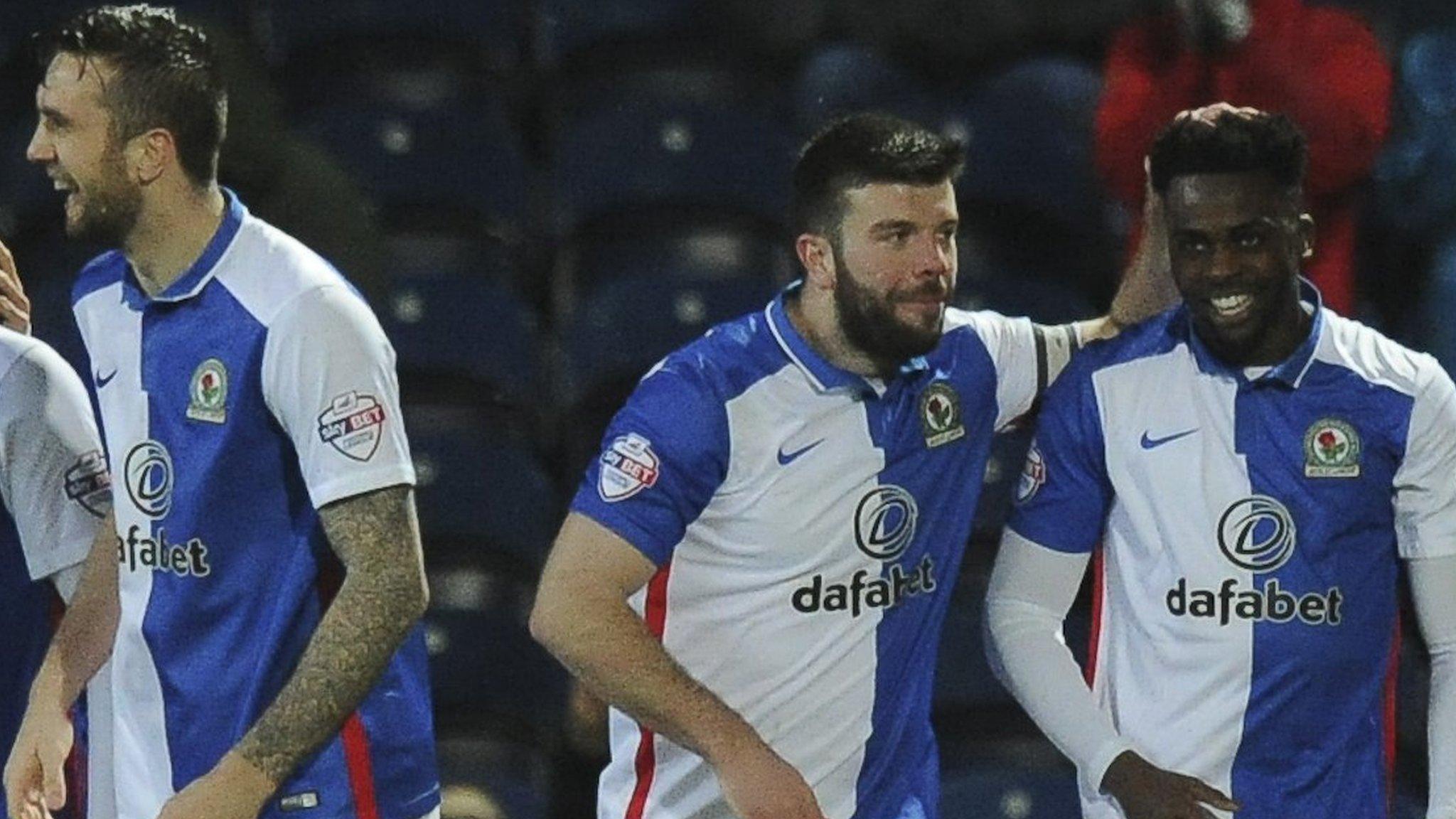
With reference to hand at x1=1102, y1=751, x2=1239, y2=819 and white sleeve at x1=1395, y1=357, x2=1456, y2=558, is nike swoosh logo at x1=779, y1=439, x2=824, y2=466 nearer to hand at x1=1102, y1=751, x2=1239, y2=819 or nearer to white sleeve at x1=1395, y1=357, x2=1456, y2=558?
hand at x1=1102, y1=751, x2=1239, y2=819

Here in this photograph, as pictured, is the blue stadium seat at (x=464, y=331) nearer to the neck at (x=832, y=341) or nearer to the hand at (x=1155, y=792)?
the neck at (x=832, y=341)

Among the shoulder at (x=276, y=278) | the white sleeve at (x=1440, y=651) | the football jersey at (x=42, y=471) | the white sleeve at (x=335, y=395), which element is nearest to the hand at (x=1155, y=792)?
the white sleeve at (x=1440, y=651)

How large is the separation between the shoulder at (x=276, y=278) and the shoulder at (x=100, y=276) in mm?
222

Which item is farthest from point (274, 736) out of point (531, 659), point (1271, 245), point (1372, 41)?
point (1372, 41)

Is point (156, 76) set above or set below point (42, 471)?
above

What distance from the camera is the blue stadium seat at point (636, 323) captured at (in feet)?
18.1

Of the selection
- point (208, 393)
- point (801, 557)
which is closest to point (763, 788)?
point (801, 557)

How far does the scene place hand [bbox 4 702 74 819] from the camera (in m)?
3.71

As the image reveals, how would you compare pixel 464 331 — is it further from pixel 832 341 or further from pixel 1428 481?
pixel 1428 481

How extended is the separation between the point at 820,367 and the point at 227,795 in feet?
3.30

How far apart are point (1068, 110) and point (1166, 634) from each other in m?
2.22

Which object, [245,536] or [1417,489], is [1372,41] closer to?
[1417,489]

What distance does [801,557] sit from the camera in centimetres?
378

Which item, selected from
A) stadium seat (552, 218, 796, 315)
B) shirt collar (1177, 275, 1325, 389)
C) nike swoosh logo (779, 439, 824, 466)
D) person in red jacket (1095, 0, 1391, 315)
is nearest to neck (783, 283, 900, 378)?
nike swoosh logo (779, 439, 824, 466)
